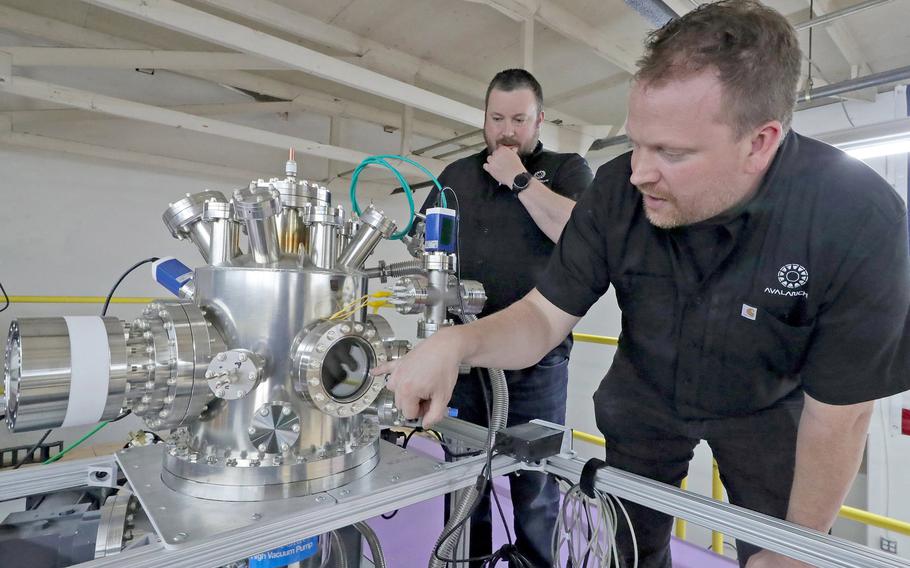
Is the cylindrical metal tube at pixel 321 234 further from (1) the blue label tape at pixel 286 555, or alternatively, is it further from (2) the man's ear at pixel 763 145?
(2) the man's ear at pixel 763 145

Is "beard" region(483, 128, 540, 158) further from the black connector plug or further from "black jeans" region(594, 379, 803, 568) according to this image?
the black connector plug

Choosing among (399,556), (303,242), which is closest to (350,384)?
(303,242)

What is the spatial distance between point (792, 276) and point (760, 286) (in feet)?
0.14

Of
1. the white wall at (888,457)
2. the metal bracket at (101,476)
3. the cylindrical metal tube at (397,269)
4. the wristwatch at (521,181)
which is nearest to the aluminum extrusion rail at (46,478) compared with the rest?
the metal bracket at (101,476)

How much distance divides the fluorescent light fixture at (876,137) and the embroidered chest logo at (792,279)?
63 cm

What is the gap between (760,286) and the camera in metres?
0.72

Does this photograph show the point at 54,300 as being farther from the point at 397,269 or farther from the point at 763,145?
the point at 763,145

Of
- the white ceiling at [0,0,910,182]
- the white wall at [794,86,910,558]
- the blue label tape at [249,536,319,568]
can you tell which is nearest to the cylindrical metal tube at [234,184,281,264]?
the blue label tape at [249,536,319,568]

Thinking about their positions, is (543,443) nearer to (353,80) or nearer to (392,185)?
(353,80)

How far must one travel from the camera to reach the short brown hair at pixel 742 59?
0.63m

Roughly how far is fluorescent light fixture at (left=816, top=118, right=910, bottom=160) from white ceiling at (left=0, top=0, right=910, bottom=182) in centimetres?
80

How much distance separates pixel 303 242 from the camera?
69 centimetres

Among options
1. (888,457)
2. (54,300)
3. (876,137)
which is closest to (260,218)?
(876,137)

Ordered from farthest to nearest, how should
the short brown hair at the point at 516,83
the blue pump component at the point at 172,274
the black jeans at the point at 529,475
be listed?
the short brown hair at the point at 516,83, the black jeans at the point at 529,475, the blue pump component at the point at 172,274
